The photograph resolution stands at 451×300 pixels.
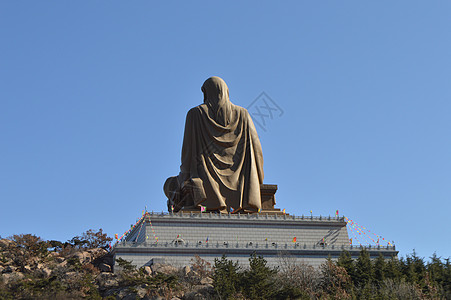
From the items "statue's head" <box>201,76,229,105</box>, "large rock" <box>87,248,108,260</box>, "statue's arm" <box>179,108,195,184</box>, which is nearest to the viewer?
"large rock" <box>87,248,108,260</box>

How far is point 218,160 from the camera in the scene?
4869 centimetres

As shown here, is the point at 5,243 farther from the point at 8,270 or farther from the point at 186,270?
the point at 186,270

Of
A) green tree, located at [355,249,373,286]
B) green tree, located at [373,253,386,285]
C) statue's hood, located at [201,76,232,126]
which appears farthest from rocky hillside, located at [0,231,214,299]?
statue's hood, located at [201,76,232,126]

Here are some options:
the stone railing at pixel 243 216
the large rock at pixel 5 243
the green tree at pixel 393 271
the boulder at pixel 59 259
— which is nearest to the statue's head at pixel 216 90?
the stone railing at pixel 243 216

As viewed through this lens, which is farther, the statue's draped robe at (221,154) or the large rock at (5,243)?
the statue's draped robe at (221,154)

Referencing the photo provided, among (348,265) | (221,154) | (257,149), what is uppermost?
(257,149)

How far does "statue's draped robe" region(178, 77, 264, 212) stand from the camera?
47.6 metres

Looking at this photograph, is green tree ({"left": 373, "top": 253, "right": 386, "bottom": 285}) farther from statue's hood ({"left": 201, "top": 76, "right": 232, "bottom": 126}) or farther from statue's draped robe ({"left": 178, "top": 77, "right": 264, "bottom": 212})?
statue's hood ({"left": 201, "top": 76, "right": 232, "bottom": 126})

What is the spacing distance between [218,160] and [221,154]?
26.6 inches

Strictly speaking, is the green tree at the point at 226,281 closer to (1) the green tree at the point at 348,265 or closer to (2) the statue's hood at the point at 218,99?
(1) the green tree at the point at 348,265

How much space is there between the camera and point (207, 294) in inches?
1409

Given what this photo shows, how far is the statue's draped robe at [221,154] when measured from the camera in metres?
47.6

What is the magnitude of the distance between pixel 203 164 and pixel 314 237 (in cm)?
886

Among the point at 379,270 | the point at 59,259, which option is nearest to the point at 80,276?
the point at 59,259
